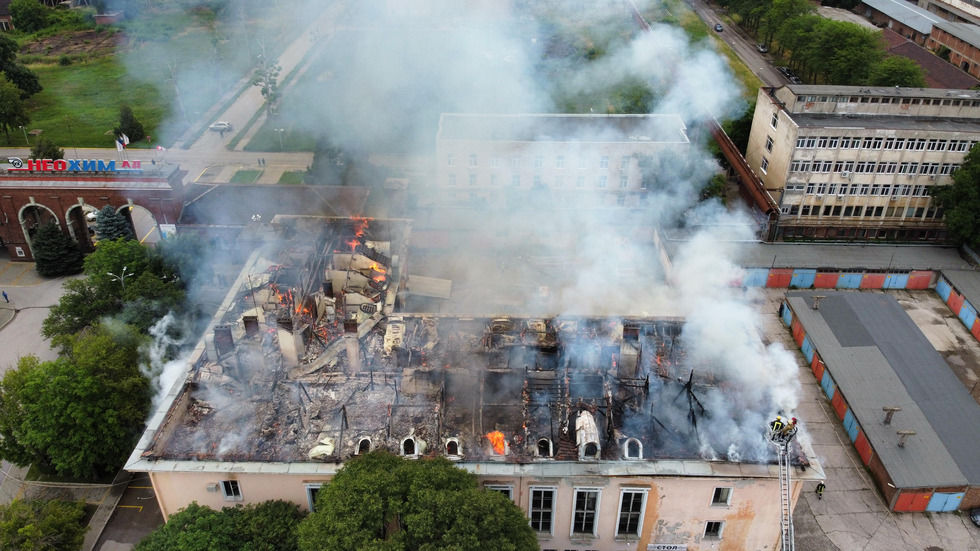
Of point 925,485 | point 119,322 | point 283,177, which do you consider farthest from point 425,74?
point 925,485

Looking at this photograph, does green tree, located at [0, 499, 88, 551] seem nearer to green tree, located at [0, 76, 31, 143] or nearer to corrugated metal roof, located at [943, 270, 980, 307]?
corrugated metal roof, located at [943, 270, 980, 307]

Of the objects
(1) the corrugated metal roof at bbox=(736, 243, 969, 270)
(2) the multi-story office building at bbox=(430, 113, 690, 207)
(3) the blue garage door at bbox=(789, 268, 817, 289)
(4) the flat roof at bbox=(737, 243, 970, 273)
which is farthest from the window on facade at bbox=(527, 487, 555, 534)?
(2) the multi-story office building at bbox=(430, 113, 690, 207)

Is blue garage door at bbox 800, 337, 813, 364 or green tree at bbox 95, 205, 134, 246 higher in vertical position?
green tree at bbox 95, 205, 134, 246

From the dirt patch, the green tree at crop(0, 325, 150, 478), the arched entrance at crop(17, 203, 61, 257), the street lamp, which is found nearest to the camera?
the green tree at crop(0, 325, 150, 478)

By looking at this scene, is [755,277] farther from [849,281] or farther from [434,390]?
[434,390]

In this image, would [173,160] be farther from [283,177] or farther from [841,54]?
[841,54]
